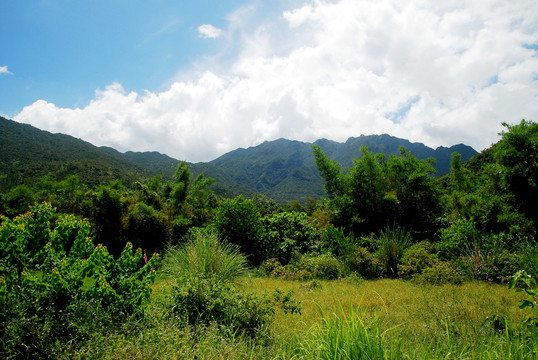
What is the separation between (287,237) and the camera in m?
9.16

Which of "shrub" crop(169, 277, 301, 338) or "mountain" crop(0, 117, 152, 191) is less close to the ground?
"mountain" crop(0, 117, 152, 191)

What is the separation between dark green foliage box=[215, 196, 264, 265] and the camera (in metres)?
8.47

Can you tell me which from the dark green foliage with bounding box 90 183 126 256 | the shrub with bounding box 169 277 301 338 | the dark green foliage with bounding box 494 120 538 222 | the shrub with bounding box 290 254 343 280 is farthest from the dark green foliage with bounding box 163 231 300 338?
the dark green foliage with bounding box 494 120 538 222

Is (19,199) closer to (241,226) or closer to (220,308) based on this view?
(241,226)

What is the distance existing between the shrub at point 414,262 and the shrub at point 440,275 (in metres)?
0.26

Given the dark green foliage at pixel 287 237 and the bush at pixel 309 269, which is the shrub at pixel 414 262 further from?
the dark green foliage at pixel 287 237

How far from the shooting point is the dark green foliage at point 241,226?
27.8ft

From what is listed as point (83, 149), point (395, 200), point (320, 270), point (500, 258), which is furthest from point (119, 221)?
point (83, 149)

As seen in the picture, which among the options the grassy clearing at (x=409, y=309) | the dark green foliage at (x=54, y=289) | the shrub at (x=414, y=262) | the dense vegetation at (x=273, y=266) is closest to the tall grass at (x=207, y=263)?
the dense vegetation at (x=273, y=266)

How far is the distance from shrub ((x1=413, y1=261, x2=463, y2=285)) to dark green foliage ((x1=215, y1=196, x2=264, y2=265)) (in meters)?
4.73

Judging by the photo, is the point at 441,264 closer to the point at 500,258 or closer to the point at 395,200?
the point at 500,258

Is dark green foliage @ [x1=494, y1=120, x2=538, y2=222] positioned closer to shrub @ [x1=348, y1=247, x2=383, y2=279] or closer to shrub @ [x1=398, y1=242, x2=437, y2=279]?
shrub @ [x1=398, y1=242, x2=437, y2=279]

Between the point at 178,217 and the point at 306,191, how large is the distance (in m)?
173

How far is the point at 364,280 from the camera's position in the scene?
6.38 m
